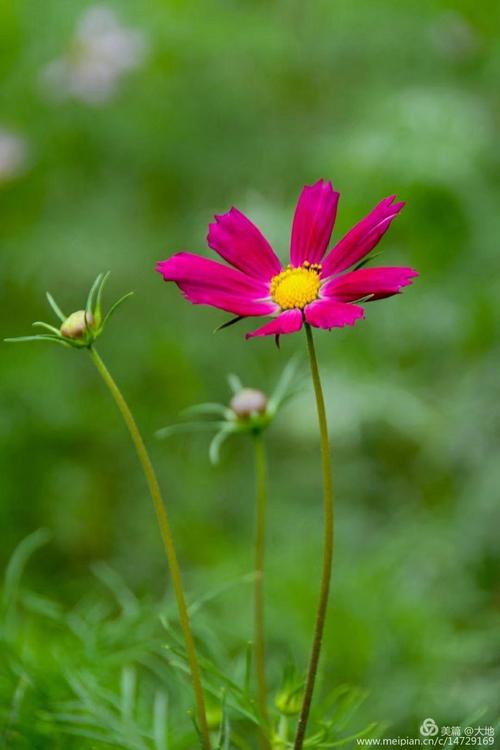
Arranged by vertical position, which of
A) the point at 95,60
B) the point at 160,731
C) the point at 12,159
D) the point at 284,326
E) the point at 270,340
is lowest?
the point at 160,731

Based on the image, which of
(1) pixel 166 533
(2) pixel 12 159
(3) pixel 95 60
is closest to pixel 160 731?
(1) pixel 166 533

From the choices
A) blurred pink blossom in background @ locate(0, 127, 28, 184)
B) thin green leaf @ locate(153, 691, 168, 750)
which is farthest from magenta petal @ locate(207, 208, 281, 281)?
blurred pink blossom in background @ locate(0, 127, 28, 184)

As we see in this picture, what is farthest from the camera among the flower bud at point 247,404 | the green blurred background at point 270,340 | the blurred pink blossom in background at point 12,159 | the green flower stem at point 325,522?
the blurred pink blossom in background at point 12,159

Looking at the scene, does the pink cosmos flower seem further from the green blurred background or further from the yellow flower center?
the green blurred background

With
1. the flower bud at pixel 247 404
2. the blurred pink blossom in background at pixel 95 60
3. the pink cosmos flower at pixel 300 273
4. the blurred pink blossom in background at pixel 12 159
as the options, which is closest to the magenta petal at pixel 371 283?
the pink cosmos flower at pixel 300 273

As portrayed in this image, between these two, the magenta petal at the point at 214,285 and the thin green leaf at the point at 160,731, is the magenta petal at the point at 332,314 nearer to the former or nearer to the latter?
the magenta petal at the point at 214,285

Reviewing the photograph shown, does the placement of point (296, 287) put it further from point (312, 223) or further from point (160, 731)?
point (160, 731)

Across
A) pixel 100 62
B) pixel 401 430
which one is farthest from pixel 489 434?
pixel 100 62

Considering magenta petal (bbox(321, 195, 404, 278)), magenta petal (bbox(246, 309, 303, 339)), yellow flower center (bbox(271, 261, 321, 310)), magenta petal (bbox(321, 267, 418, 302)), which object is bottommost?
magenta petal (bbox(246, 309, 303, 339))
